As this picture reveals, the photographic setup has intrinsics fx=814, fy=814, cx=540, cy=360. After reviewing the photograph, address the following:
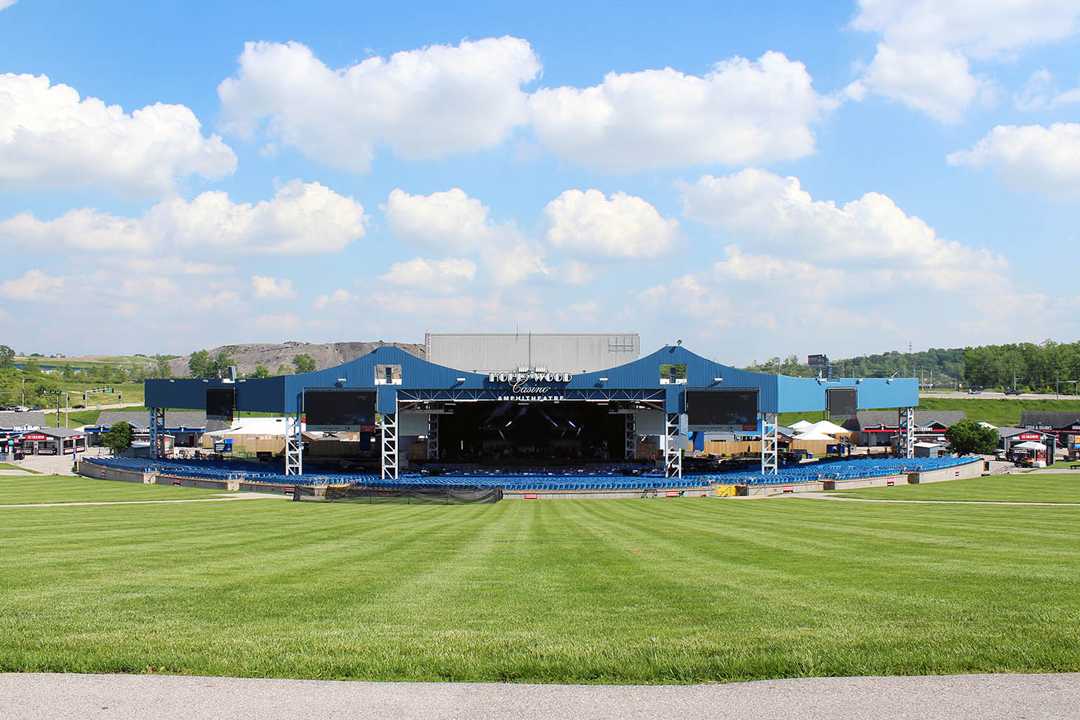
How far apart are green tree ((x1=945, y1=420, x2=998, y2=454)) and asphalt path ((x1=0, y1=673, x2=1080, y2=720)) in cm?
8626

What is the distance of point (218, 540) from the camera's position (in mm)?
23688

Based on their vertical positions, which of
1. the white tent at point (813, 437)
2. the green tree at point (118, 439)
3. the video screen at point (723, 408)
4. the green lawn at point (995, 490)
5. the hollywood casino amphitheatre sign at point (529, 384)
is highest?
the hollywood casino amphitheatre sign at point (529, 384)

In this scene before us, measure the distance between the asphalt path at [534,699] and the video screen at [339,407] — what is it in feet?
192

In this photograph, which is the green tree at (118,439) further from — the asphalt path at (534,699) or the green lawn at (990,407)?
the green lawn at (990,407)

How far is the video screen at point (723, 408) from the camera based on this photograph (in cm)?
6731

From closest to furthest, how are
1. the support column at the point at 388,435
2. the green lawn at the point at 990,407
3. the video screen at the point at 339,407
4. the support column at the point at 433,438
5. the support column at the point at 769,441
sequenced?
the support column at the point at 388,435 < the support column at the point at 769,441 < the video screen at the point at 339,407 < the support column at the point at 433,438 < the green lawn at the point at 990,407

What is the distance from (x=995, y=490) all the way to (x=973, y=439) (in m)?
38.1

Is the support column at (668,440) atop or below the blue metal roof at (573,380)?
below

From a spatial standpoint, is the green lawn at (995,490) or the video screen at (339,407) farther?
the video screen at (339,407)

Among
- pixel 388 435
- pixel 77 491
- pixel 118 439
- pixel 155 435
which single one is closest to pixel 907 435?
pixel 388 435

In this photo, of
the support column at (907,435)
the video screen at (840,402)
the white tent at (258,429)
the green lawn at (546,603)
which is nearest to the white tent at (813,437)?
the support column at (907,435)

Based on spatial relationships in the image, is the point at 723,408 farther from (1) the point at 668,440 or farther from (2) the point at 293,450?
(2) the point at 293,450

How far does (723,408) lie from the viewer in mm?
67562

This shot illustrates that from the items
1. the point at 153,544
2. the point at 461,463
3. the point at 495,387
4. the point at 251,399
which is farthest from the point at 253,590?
the point at 461,463
